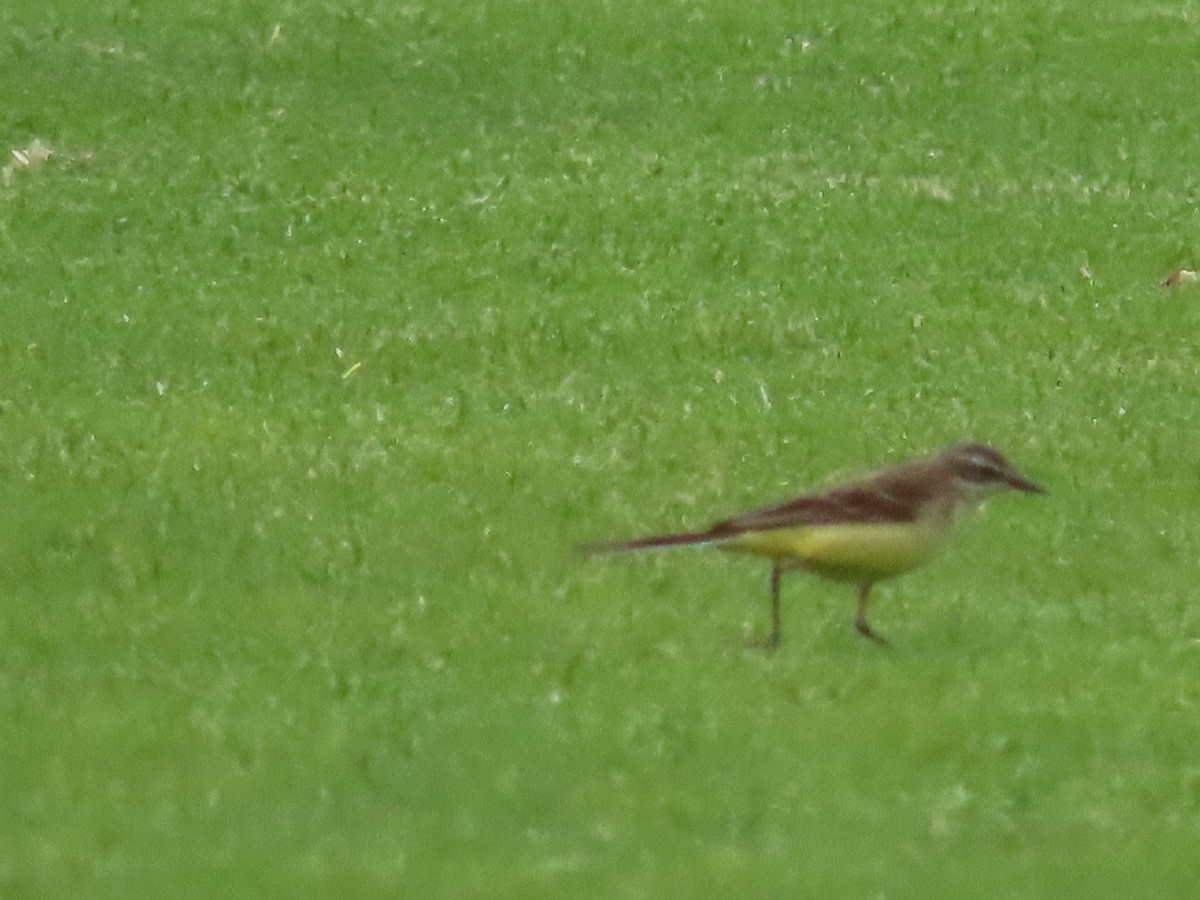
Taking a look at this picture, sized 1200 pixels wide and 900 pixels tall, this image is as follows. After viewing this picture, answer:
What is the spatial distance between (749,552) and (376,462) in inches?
146

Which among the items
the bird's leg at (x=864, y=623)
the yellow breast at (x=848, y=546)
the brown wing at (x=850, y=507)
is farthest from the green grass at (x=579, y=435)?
the brown wing at (x=850, y=507)

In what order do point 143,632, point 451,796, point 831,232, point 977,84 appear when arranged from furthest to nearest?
point 977,84
point 831,232
point 143,632
point 451,796

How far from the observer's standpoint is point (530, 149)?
962 inches

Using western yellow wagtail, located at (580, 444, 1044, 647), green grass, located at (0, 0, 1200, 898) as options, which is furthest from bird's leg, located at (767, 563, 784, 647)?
green grass, located at (0, 0, 1200, 898)

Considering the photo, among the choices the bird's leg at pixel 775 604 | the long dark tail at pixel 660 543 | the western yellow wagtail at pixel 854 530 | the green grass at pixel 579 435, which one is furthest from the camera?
Answer: the bird's leg at pixel 775 604

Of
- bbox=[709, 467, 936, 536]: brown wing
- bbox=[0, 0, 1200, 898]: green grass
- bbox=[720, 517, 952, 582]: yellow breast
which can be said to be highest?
bbox=[709, 467, 936, 536]: brown wing

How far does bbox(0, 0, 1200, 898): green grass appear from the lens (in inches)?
372

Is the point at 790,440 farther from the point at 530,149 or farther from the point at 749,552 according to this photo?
the point at 530,149

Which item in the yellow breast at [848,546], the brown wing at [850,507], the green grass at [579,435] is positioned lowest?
the green grass at [579,435]

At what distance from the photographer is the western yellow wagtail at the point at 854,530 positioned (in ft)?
38.5

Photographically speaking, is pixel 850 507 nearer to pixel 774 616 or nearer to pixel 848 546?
pixel 848 546

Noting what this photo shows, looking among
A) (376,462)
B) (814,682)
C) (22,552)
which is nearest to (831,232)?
(376,462)

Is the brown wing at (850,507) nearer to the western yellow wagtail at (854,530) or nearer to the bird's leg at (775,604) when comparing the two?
the western yellow wagtail at (854,530)

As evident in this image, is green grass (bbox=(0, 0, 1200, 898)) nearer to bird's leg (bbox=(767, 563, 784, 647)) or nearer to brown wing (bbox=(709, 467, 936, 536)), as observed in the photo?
bird's leg (bbox=(767, 563, 784, 647))
